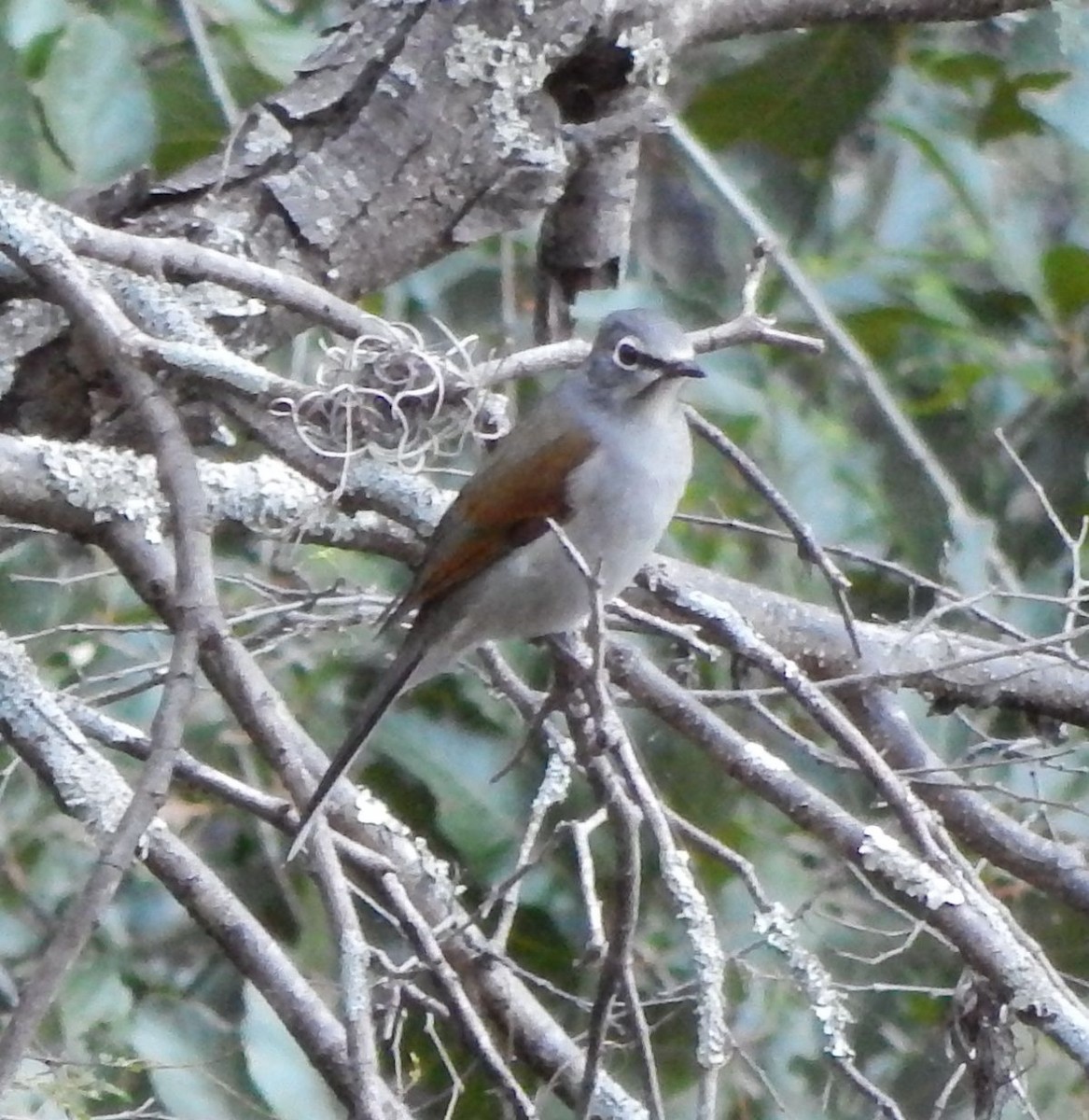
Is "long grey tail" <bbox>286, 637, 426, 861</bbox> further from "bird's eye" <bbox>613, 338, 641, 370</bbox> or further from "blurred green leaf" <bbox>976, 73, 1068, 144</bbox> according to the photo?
"blurred green leaf" <bbox>976, 73, 1068, 144</bbox>

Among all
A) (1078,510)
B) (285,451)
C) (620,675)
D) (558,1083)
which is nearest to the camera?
(285,451)

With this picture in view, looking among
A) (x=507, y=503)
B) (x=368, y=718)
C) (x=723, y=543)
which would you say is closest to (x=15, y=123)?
(x=507, y=503)

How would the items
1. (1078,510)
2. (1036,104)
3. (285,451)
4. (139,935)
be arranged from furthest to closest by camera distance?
(139,935), (1078,510), (1036,104), (285,451)

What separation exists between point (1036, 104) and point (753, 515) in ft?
3.66

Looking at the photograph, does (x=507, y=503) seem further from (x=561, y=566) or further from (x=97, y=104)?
(x=97, y=104)

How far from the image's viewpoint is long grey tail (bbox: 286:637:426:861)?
6.15 feet

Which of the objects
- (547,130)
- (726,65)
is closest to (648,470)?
(547,130)

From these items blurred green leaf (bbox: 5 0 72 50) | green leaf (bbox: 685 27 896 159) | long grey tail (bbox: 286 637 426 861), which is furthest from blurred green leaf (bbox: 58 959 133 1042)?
green leaf (bbox: 685 27 896 159)

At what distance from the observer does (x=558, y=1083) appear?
7.16 feet

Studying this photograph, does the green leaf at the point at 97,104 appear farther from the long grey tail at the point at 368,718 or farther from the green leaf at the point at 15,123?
the long grey tail at the point at 368,718

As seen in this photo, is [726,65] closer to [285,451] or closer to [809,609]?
[809,609]

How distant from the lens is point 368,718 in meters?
2.53

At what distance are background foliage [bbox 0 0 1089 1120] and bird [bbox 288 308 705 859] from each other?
228mm

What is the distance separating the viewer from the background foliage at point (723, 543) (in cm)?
284
